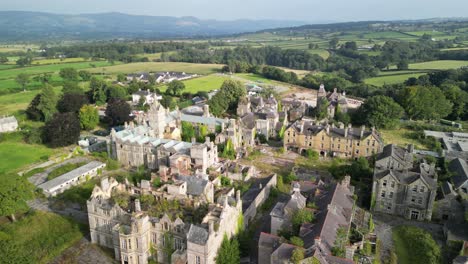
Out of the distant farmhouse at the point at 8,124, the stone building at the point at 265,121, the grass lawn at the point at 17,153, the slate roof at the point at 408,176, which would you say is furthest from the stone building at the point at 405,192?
the distant farmhouse at the point at 8,124

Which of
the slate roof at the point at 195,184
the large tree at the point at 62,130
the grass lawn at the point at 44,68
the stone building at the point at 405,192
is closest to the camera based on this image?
the slate roof at the point at 195,184

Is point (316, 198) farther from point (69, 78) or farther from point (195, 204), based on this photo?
point (69, 78)

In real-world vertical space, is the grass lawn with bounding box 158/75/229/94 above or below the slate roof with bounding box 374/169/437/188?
below

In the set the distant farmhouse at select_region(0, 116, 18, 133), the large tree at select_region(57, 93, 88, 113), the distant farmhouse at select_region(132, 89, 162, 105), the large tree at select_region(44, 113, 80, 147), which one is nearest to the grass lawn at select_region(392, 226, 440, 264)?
the large tree at select_region(44, 113, 80, 147)

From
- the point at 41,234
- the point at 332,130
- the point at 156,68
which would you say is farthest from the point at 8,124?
the point at 156,68

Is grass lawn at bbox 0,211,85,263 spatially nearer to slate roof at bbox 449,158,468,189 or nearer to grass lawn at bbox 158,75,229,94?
slate roof at bbox 449,158,468,189

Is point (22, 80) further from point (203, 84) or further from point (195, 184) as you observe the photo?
point (195, 184)

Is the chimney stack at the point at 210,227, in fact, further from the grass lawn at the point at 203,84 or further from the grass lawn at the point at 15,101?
the grass lawn at the point at 203,84
